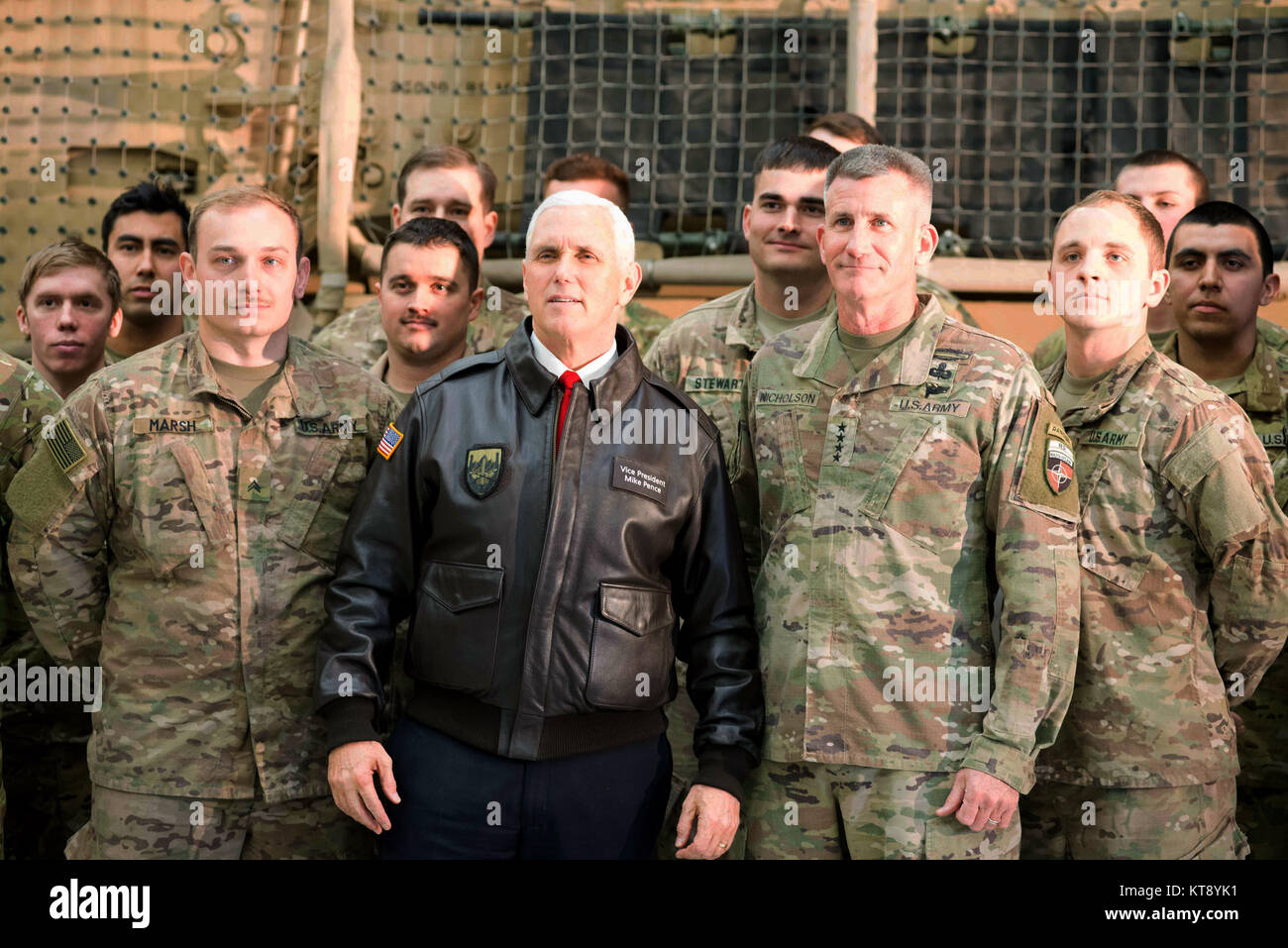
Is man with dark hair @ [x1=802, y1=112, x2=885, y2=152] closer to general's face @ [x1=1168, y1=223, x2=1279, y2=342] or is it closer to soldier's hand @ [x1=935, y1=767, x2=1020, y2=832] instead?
general's face @ [x1=1168, y1=223, x2=1279, y2=342]

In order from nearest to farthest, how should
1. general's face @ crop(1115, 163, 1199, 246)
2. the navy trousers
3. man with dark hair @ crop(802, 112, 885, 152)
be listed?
the navy trousers < man with dark hair @ crop(802, 112, 885, 152) < general's face @ crop(1115, 163, 1199, 246)

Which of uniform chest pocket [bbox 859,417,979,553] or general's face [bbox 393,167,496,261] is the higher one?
general's face [bbox 393,167,496,261]

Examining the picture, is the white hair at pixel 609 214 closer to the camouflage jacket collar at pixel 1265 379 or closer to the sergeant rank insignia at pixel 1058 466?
the sergeant rank insignia at pixel 1058 466

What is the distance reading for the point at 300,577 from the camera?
2756 mm

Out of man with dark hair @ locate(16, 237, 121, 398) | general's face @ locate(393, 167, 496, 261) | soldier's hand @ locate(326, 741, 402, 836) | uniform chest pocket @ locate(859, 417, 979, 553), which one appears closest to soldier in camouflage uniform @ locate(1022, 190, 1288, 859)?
uniform chest pocket @ locate(859, 417, 979, 553)

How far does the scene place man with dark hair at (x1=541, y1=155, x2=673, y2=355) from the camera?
14.3 ft

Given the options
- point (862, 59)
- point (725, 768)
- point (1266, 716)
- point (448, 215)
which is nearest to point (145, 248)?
point (448, 215)

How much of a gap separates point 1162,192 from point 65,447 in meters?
3.12

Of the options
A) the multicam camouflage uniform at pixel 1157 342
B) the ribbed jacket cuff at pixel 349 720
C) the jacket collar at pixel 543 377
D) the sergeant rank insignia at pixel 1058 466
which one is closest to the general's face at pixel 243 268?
the jacket collar at pixel 543 377

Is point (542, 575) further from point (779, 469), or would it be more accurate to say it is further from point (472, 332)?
point (472, 332)

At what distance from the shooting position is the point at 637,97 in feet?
19.4

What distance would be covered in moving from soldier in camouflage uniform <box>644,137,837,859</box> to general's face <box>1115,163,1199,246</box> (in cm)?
112

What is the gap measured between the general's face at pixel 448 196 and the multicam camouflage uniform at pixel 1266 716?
6.76 ft

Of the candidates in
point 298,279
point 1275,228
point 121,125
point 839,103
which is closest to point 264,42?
point 121,125
